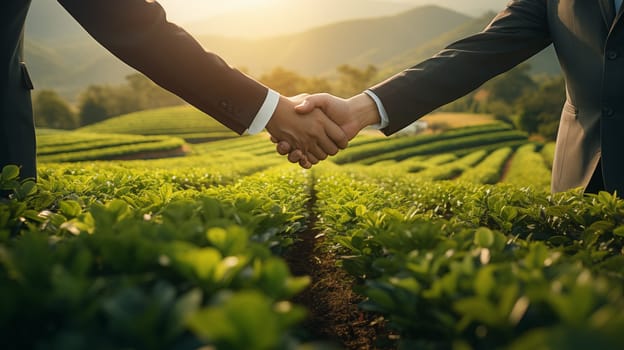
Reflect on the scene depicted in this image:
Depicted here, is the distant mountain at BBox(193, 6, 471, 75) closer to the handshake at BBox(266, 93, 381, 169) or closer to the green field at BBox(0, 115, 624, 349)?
the handshake at BBox(266, 93, 381, 169)

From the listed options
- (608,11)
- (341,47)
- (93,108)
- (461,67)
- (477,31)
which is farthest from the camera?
(341,47)

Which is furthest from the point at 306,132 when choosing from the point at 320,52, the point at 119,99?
the point at 320,52

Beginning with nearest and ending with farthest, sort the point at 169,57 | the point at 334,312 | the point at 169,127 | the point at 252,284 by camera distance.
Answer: the point at 252,284, the point at 334,312, the point at 169,57, the point at 169,127

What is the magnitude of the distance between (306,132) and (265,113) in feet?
1.47

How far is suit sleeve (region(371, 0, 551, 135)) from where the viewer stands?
3127mm

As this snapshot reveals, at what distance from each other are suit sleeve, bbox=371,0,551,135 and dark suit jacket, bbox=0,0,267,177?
1138 millimetres

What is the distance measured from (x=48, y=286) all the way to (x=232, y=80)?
2.15 meters

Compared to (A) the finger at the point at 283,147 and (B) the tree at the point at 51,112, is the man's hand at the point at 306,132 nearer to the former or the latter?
(A) the finger at the point at 283,147

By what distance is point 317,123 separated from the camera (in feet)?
11.0

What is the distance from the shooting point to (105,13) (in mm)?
2402

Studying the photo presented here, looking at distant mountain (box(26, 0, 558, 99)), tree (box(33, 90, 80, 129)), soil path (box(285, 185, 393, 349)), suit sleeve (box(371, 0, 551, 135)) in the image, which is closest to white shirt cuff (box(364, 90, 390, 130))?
suit sleeve (box(371, 0, 551, 135))

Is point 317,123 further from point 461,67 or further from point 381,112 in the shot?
point 461,67

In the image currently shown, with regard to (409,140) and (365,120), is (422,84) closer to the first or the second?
(365,120)

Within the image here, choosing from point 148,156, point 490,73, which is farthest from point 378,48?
point 490,73
